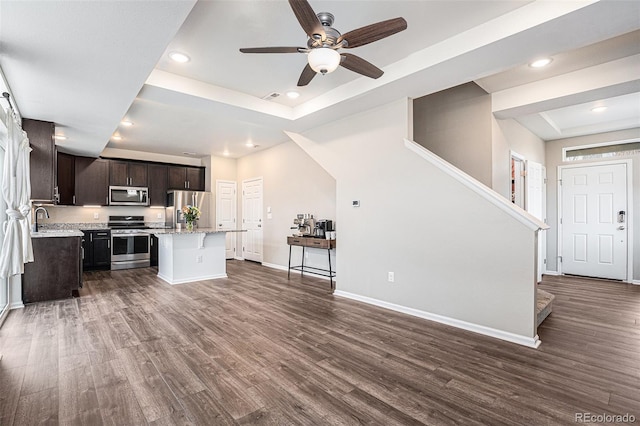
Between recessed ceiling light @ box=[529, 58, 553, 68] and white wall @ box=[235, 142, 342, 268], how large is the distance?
127 inches

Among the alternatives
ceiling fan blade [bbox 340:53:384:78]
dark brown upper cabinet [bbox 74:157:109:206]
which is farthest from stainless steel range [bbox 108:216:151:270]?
ceiling fan blade [bbox 340:53:384:78]

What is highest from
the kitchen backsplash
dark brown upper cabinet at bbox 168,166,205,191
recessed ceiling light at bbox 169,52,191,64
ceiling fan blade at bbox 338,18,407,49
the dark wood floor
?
recessed ceiling light at bbox 169,52,191,64

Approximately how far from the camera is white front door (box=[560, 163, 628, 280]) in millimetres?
5629

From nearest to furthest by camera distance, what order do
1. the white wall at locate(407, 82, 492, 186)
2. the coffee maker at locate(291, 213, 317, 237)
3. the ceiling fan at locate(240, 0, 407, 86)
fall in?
the ceiling fan at locate(240, 0, 407, 86) < the white wall at locate(407, 82, 492, 186) < the coffee maker at locate(291, 213, 317, 237)

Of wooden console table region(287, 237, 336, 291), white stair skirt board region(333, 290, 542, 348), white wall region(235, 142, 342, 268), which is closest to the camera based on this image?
white stair skirt board region(333, 290, 542, 348)

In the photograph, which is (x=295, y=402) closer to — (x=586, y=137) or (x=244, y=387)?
(x=244, y=387)

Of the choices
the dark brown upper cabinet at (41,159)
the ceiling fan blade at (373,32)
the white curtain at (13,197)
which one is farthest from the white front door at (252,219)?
the ceiling fan blade at (373,32)

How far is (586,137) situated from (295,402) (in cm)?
723

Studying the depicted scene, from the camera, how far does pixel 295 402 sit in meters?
2.03

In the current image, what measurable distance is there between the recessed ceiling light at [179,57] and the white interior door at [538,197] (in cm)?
551

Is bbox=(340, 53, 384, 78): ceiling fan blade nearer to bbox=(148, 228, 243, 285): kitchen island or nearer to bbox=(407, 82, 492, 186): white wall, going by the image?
bbox=(407, 82, 492, 186): white wall

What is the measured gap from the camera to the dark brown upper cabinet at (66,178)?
6262 mm

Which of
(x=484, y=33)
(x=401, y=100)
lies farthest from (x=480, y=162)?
(x=484, y=33)

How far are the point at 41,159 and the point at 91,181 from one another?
296 centimetres
